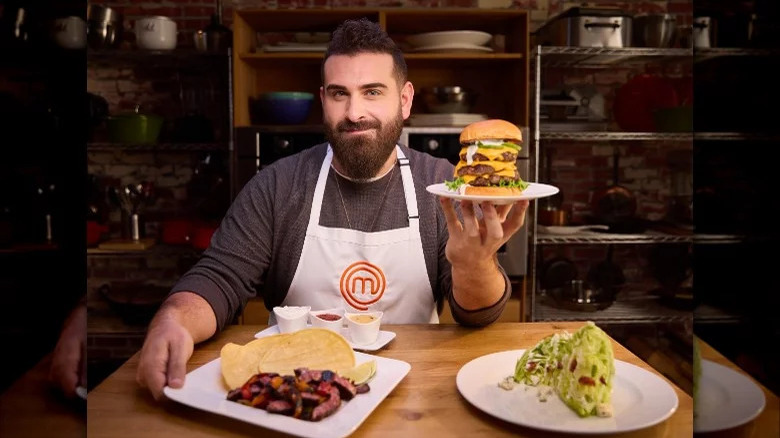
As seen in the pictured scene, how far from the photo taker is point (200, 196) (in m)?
3.26

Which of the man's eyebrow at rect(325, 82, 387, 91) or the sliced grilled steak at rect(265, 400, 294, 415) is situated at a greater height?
the man's eyebrow at rect(325, 82, 387, 91)

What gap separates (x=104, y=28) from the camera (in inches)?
113

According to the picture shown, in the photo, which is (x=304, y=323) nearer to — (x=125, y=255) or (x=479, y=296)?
(x=479, y=296)

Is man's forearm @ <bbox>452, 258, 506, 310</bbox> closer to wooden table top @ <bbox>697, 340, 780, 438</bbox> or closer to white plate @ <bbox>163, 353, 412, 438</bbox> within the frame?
white plate @ <bbox>163, 353, 412, 438</bbox>

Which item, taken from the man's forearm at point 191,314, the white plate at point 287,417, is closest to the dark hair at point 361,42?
the man's forearm at point 191,314

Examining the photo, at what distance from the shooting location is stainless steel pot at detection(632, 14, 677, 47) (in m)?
2.91

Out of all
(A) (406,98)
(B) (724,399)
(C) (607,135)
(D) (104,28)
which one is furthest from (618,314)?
(B) (724,399)

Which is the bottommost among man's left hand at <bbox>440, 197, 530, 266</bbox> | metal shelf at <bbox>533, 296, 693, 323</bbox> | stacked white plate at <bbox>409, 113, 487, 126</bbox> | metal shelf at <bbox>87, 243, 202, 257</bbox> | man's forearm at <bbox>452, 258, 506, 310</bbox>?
metal shelf at <bbox>533, 296, 693, 323</bbox>

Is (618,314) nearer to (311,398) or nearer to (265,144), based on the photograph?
(265,144)

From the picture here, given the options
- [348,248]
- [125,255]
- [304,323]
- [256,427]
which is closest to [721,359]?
[256,427]

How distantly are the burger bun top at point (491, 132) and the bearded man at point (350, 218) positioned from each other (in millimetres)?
181

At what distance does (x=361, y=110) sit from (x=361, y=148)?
0.13 m

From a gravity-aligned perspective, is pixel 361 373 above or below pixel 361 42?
below

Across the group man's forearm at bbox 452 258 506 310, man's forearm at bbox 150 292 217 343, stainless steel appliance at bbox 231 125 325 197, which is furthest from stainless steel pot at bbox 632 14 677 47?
man's forearm at bbox 150 292 217 343
